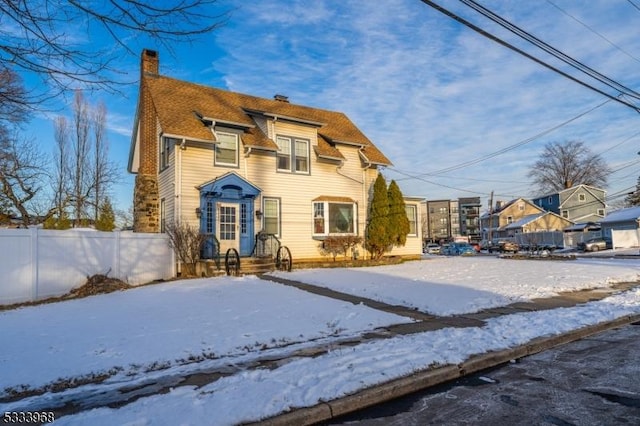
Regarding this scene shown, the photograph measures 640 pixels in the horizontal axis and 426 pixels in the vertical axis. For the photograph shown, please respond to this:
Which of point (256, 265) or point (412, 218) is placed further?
point (412, 218)

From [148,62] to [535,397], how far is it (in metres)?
19.9

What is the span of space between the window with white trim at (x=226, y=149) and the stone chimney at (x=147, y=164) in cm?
329

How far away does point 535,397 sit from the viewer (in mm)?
4480

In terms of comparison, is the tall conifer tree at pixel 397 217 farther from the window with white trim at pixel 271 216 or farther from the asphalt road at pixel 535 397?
the asphalt road at pixel 535 397

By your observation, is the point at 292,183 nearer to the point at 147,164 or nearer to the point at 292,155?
the point at 292,155

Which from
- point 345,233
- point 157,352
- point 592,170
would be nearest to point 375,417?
point 157,352

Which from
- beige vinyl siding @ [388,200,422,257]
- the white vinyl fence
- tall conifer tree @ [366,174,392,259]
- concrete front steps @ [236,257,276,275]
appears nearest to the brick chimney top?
the white vinyl fence

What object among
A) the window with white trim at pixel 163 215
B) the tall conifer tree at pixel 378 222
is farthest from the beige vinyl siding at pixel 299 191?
the window with white trim at pixel 163 215

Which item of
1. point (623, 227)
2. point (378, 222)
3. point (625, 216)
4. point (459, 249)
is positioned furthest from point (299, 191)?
point (623, 227)

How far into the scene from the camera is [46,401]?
428 cm

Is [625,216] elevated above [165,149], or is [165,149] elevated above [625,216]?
[165,149]

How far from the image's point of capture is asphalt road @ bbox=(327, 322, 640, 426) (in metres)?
3.96

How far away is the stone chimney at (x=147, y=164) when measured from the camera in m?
17.7

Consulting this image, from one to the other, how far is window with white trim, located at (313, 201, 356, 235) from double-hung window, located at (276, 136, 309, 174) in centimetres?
185
